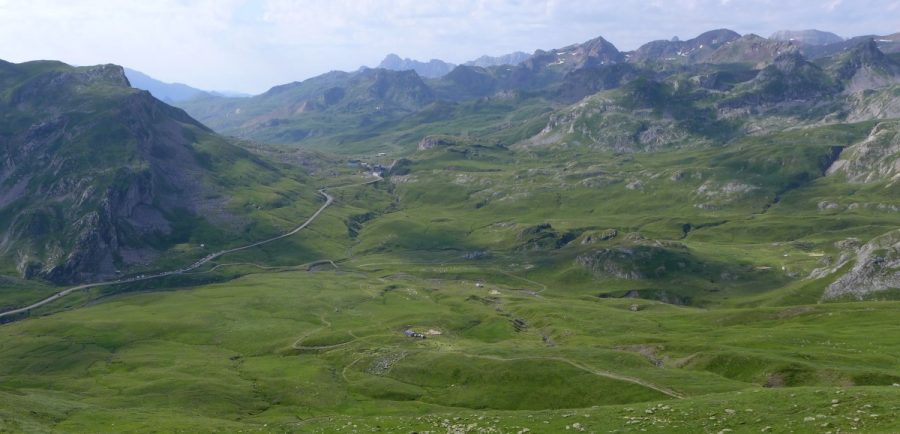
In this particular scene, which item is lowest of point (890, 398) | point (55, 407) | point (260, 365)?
point (260, 365)

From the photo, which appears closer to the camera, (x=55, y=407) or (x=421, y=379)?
(x=55, y=407)

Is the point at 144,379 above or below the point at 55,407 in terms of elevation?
below

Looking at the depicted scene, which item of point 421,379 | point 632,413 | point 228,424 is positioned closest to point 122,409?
point 228,424

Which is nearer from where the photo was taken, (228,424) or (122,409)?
(228,424)

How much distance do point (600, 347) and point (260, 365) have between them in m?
95.7

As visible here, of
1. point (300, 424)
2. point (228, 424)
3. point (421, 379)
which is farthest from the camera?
point (421, 379)

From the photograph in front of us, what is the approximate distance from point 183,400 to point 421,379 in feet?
171

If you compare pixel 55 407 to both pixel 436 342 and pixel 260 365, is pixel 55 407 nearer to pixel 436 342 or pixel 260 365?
pixel 260 365

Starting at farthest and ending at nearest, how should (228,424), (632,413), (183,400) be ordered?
(183,400) → (228,424) → (632,413)

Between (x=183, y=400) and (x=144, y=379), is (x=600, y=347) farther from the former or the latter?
(x=144, y=379)

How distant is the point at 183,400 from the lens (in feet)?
470

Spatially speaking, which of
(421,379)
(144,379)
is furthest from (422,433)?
(144,379)

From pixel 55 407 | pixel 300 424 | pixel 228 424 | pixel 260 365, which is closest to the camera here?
→ pixel 300 424

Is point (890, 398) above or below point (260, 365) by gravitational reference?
above
